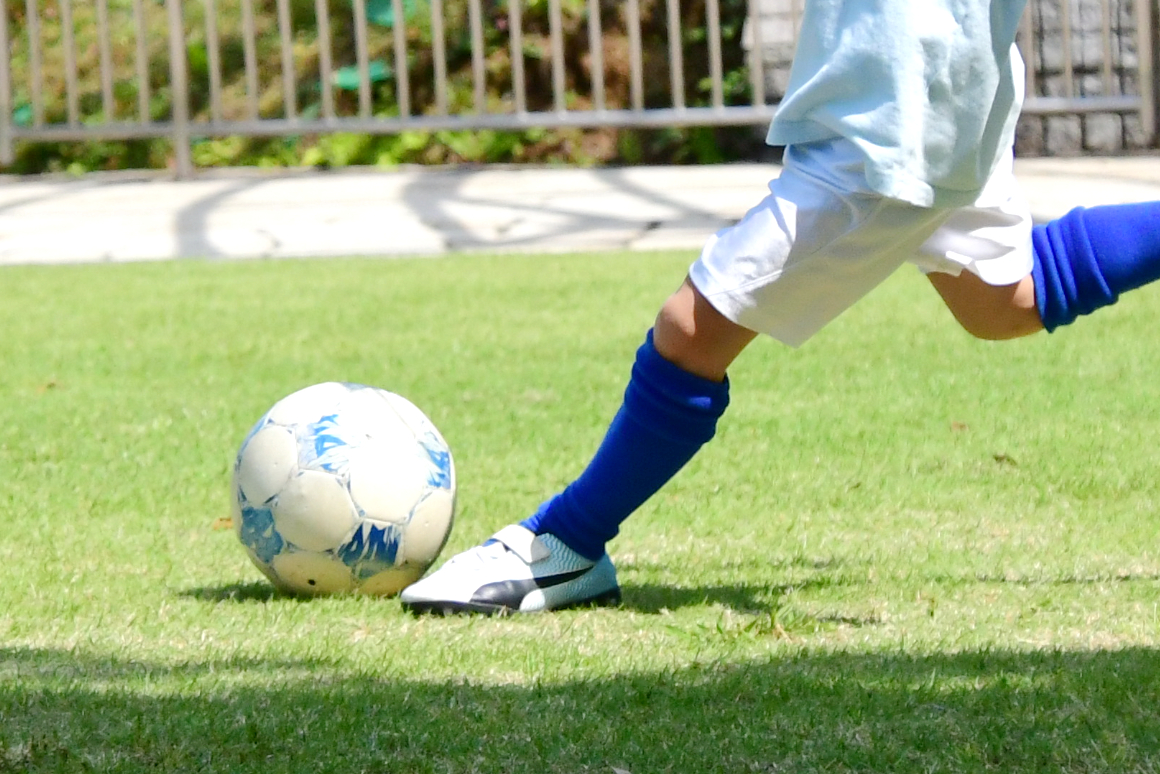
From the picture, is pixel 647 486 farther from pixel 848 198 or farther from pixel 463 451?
pixel 463 451

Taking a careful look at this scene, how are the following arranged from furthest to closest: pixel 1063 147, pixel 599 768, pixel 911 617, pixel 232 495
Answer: pixel 1063 147 < pixel 232 495 < pixel 911 617 < pixel 599 768

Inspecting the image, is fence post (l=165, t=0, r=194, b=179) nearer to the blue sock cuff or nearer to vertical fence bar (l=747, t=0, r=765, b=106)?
vertical fence bar (l=747, t=0, r=765, b=106)

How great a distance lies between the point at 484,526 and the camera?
3.54 metres

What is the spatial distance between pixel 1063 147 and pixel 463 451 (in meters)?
7.42

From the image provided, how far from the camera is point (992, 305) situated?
2814 mm

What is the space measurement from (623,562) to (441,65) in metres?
7.65

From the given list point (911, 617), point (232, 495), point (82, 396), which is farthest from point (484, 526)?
point (82, 396)

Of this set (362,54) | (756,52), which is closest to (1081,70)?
(756,52)

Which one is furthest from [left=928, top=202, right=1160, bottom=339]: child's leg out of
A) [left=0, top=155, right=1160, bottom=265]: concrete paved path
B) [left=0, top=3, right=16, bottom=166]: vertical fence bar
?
[left=0, top=3, right=16, bottom=166]: vertical fence bar

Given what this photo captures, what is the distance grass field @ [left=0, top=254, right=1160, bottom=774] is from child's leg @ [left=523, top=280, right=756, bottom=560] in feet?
0.60

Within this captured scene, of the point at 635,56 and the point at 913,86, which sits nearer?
the point at 913,86

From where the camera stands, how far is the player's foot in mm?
2850

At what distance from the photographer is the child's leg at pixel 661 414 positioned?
2658 mm

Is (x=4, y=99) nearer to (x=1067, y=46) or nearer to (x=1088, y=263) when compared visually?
(x=1067, y=46)
